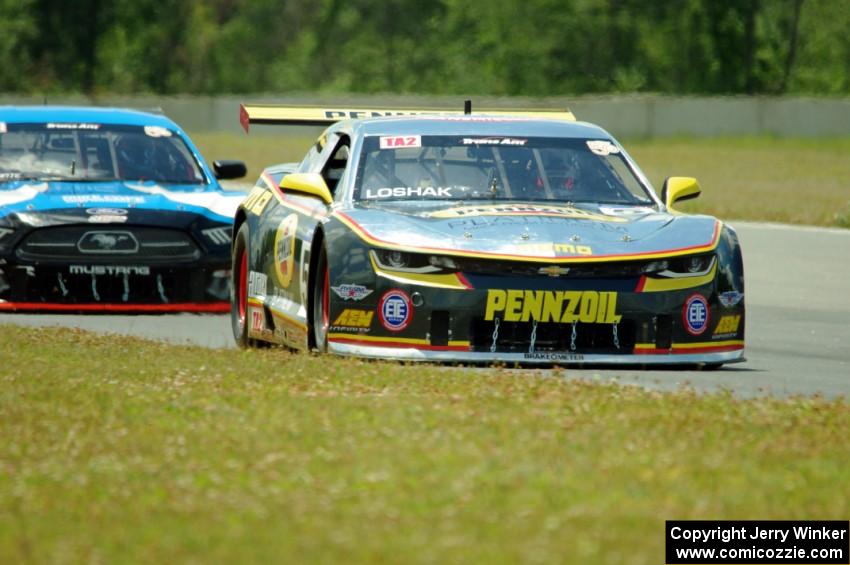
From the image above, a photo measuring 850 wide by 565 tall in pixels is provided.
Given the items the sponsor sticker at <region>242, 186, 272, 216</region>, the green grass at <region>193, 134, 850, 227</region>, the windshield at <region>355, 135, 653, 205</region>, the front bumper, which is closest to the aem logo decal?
the front bumper

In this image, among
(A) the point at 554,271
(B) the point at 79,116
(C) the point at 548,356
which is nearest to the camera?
(A) the point at 554,271

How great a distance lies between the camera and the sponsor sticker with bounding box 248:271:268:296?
1118cm

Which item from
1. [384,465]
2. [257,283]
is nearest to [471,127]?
[257,283]

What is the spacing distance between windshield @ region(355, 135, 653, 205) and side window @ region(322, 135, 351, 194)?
59 cm

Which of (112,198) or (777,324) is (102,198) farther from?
(777,324)

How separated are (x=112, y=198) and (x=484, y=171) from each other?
414cm

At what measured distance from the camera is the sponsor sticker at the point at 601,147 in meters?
10.8

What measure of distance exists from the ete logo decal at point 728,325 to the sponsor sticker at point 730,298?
0.22 ft

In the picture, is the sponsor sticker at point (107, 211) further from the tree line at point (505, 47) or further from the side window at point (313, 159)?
the tree line at point (505, 47)

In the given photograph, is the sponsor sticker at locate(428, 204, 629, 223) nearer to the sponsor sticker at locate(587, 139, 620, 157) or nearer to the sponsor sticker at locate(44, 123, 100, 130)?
the sponsor sticker at locate(587, 139, 620, 157)

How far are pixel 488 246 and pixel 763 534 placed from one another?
4.14m

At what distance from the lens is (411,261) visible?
9.23m

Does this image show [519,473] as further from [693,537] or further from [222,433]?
[222,433]

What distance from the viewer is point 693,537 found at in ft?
16.6
